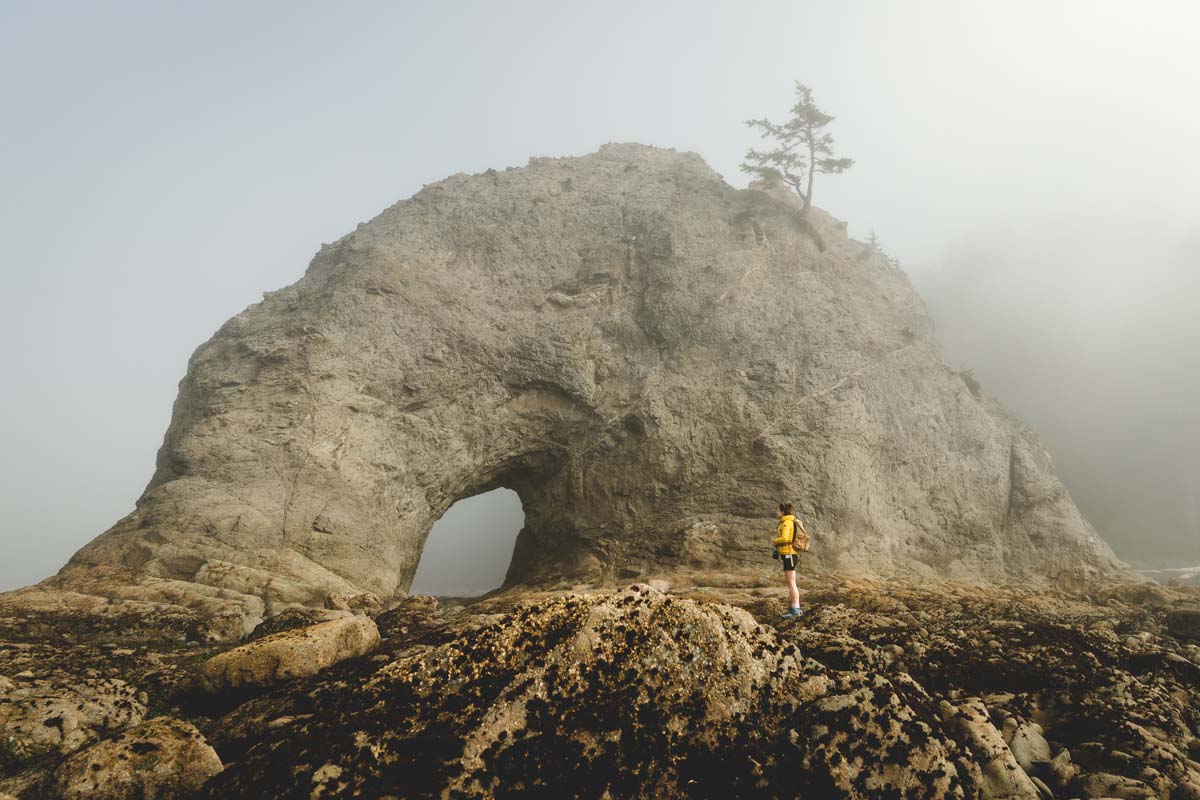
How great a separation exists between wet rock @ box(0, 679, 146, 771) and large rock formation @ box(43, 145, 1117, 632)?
368 inches

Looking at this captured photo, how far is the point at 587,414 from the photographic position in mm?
25109

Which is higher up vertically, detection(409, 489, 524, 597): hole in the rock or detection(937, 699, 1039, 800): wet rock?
detection(937, 699, 1039, 800): wet rock

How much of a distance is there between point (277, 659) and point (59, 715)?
8.07 feet

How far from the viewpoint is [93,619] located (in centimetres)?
1148

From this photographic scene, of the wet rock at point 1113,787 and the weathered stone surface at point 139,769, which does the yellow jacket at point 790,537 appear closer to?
the wet rock at point 1113,787

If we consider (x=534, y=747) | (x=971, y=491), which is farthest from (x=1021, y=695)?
(x=971, y=491)

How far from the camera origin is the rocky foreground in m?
3.84

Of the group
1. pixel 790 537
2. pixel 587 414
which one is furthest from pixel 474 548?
pixel 790 537

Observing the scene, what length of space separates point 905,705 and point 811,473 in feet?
64.5

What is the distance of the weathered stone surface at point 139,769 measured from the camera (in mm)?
4191

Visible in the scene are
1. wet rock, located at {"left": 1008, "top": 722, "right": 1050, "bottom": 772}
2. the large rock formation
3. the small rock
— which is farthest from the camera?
the large rock formation

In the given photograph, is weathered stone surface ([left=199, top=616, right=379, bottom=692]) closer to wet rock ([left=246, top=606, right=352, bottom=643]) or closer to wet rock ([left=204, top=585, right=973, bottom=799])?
wet rock ([left=204, top=585, right=973, bottom=799])

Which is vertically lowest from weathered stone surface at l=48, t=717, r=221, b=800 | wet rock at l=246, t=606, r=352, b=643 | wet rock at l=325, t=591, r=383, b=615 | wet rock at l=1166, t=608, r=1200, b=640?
wet rock at l=1166, t=608, r=1200, b=640

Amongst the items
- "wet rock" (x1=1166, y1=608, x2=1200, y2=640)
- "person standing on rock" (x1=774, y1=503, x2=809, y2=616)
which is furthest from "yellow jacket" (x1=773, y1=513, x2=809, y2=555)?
"wet rock" (x1=1166, y1=608, x2=1200, y2=640)
